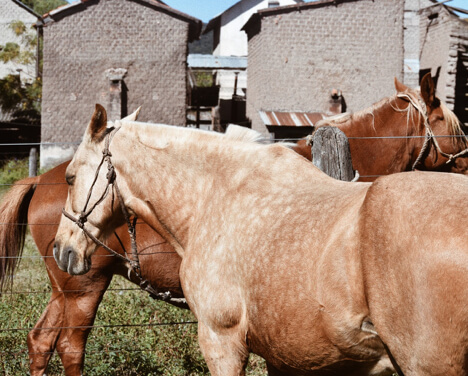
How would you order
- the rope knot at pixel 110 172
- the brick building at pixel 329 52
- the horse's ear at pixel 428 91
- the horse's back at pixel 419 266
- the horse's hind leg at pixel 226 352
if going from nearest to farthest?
the horse's back at pixel 419 266
the horse's hind leg at pixel 226 352
the rope knot at pixel 110 172
the horse's ear at pixel 428 91
the brick building at pixel 329 52

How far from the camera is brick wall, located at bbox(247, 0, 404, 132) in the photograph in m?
18.4

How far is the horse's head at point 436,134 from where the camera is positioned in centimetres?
452

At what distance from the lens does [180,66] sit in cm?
1898

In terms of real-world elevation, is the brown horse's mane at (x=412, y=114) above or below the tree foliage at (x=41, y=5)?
below

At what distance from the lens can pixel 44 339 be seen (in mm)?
4273

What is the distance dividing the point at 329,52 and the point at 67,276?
1601 cm

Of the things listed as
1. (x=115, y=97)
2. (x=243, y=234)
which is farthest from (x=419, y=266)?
(x=115, y=97)

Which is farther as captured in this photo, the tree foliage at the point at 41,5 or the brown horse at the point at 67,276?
the tree foliage at the point at 41,5

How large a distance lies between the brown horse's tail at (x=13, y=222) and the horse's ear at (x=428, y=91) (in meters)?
3.40

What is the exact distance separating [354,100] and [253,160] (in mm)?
16568

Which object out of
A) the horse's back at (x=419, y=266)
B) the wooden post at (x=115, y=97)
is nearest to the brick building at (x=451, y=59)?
the wooden post at (x=115, y=97)

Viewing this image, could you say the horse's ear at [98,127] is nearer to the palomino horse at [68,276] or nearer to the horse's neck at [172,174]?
the horse's neck at [172,174]

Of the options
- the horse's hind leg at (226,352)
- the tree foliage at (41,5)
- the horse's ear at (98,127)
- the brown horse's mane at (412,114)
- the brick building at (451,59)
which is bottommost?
the horse's hind leg at (226,352)

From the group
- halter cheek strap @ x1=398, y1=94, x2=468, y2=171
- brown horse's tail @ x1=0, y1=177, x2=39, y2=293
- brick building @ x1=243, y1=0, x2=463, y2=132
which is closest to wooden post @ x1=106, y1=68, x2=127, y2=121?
brick building @ x1=243, y1=0, x2=463, y2=132
